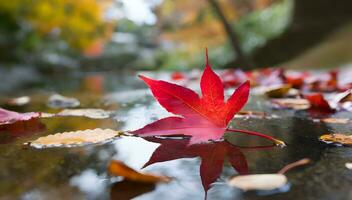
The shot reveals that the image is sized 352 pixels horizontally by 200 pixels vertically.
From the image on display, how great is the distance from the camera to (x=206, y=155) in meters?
0.58

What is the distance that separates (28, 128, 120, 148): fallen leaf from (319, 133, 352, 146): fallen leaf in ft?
1.31

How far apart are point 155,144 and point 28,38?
4850mm

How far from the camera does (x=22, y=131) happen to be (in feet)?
2.60

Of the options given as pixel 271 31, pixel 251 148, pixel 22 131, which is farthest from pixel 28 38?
pixel 251 148

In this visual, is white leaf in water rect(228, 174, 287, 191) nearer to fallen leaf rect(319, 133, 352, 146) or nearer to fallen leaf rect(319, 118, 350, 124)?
fallen leaf rect(319, 133, 352, 146)

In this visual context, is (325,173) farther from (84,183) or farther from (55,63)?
(55,63)

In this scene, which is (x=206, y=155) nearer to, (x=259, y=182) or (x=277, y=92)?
(x=259, y=182)

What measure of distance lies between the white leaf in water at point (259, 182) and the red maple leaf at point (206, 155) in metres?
0.04

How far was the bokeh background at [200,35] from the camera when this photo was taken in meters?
4.71

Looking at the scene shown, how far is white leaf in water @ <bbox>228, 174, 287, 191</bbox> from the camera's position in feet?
1.38

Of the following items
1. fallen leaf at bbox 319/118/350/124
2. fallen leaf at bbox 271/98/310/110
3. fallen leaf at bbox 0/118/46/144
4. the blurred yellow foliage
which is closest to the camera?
fallen leaf at bbox 0/118/46/144

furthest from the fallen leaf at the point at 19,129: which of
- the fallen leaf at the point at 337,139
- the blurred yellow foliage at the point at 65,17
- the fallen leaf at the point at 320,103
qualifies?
the blurred yellow foliage at the point at 65,17

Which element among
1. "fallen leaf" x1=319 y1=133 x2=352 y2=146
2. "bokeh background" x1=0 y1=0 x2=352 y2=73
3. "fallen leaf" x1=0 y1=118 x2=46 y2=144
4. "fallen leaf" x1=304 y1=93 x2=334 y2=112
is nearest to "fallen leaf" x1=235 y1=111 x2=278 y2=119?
"fallen leaf" x1=304 y1=93 x2=334 y2=112

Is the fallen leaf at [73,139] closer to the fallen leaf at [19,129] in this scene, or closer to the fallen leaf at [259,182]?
the fallen leaf at [19,129]
